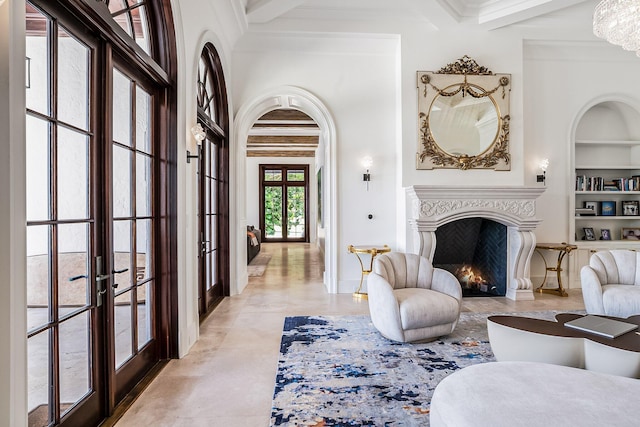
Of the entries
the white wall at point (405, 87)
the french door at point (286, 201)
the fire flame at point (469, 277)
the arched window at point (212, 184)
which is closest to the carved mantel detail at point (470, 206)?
the white wall at point (405, 87)

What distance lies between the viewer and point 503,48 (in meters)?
5.16

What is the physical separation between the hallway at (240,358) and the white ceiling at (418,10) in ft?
12.5

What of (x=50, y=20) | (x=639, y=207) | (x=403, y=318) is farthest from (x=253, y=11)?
(x=639, y=207)

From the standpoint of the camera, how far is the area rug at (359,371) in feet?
7.09

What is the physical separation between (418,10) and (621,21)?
7.89ft

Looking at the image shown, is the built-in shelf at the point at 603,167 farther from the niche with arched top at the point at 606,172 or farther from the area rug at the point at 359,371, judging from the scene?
the area rug at the point at 359,371

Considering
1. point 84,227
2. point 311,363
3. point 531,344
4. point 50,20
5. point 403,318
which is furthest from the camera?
point 403,318

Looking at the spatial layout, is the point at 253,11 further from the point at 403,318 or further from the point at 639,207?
the point at 639,207

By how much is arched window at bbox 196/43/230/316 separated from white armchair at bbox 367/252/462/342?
2074 millimetres

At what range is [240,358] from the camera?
9.91 feet

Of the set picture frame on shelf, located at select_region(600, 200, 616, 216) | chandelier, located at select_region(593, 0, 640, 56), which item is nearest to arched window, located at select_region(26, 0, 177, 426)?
chandelier, located at select_region(593, 0, 640, 56)

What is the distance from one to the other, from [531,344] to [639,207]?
504 cm

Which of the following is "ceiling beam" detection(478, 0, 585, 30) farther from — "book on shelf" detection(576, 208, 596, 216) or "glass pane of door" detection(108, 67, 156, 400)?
"glass pane of door" detection(108, 67, 156, 400)

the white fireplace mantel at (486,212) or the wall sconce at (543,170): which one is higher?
the wall sconce at (543,170)
